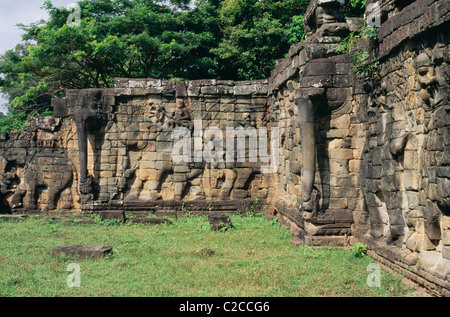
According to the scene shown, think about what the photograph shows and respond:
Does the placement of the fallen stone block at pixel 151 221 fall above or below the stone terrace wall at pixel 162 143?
below

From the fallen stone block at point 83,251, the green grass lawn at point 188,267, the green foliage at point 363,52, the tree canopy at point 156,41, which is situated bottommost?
the green grass lawn at point 188,267

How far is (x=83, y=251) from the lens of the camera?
8078 mm

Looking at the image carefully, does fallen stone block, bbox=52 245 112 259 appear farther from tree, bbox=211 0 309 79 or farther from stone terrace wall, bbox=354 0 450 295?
tree, bbox=211 0 309 79

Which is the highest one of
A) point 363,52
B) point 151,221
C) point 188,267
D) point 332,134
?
point 363,52

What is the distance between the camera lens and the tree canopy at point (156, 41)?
709 inches

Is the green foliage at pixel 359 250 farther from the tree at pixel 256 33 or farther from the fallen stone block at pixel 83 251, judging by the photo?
the tree at pixel 256 33

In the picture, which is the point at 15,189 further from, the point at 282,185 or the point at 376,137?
the point at 376,137

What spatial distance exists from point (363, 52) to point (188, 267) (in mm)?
4791

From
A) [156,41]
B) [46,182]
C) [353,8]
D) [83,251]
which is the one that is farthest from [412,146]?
[156,41]

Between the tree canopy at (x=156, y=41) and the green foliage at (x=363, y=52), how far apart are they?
926 centimetres

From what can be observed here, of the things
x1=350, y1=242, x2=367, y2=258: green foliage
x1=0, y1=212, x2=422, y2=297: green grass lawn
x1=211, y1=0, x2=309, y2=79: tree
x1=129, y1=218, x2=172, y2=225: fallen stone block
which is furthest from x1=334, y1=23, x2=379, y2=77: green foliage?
x1=211, y1=0, x2=309, y2=79: tree
